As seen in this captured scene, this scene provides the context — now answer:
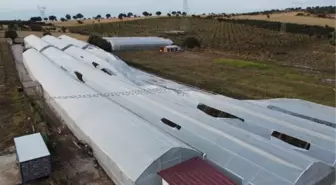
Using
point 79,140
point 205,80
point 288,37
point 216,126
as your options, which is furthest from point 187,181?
point 288,37

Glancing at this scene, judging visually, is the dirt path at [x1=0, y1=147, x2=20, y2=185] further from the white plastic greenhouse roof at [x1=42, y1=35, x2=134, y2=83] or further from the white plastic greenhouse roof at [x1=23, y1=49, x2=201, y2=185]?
the white plastic greenhouse roof at [x1=42, y1=35, x2=134, y2=83]

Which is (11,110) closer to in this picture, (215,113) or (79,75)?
(79,75)

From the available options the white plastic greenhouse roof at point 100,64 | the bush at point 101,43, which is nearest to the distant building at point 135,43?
the bush at point 101,43

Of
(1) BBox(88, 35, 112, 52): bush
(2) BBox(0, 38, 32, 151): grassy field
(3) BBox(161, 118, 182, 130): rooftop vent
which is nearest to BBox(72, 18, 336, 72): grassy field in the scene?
(1) BBox(88, 35, 112, 52): bush

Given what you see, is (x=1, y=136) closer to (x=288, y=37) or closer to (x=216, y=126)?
(x=216, y=126)

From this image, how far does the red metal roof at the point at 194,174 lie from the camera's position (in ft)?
34.5

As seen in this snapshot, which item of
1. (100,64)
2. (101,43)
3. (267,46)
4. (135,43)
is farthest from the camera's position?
(135,43)

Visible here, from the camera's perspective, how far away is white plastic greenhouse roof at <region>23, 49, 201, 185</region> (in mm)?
11516

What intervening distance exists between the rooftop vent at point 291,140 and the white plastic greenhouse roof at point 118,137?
4.67 metres

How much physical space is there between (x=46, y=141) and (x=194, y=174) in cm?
805

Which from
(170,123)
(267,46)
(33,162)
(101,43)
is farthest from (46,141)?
(267,46)

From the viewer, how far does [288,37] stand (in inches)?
1949

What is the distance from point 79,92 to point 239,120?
9019mm

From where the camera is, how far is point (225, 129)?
1441cm
